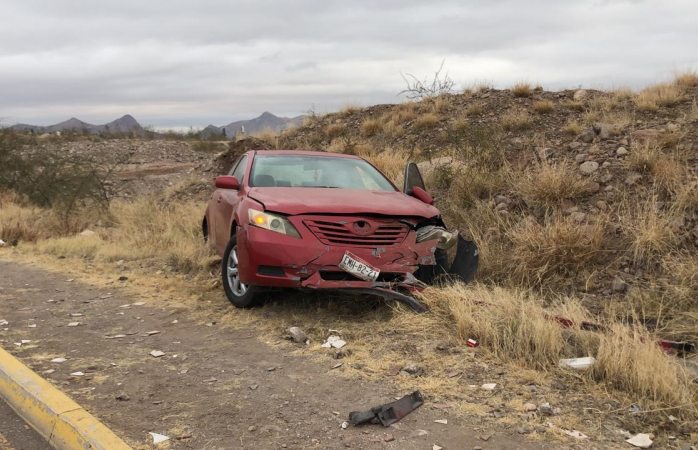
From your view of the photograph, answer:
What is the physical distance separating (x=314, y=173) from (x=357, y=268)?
183 cm

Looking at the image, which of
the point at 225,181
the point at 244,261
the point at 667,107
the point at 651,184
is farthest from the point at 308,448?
the point at 667,107

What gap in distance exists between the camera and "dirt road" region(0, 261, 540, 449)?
3350mm

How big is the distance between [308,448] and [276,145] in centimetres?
1701

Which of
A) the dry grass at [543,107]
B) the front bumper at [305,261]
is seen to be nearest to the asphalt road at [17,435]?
the front bumper at [305,261]

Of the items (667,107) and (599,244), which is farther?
(667,107)

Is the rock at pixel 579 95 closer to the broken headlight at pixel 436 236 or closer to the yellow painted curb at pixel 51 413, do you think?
the broken headlight at pixel 436 236

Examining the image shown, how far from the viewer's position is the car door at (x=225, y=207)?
6539 millimetres

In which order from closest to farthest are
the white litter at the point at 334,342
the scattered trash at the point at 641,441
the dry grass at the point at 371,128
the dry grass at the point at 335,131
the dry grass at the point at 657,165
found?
the scattered trash at the point at 641,441 → the white litter at the point at 334,342 → the dry grass at the point at 657,165 → the dry grass at the point at 371,128 → the dry grass at the point at 335,131

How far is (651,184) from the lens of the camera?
7.79 metres

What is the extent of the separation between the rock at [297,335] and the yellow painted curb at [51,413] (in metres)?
1.77

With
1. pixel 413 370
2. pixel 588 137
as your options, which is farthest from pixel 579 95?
pixel 413 370

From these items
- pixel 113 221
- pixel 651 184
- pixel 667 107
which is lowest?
pixel 113 221

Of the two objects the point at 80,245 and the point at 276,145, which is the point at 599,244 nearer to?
the point at 80,245

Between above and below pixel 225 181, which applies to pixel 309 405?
below
